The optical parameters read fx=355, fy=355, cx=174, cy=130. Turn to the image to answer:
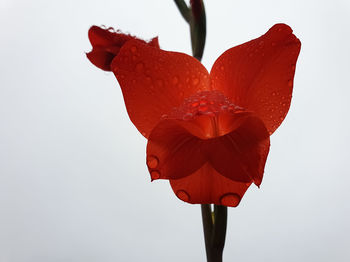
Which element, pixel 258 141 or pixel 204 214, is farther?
pixel 204 214

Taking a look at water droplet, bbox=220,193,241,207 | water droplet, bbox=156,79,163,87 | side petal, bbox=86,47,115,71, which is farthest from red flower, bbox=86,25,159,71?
water droplet, bbox=220,193,241,207

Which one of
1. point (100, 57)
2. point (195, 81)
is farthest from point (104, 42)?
point (195, 81)

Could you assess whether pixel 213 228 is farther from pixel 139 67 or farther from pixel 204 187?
pixel 139 67

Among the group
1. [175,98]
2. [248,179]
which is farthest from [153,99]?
[248,179]

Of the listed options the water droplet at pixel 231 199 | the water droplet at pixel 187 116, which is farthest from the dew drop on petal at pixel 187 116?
the water droplet at pixel 231 199

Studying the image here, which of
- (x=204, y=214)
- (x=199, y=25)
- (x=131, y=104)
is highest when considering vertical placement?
(x=199, y=25)

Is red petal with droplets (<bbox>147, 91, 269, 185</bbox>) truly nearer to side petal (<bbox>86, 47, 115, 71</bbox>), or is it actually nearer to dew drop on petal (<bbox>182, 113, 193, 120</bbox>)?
dew drop on petal (<bbox>182, 113, 193, 120</bbox>)

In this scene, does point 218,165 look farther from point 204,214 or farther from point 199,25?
point 199,25
